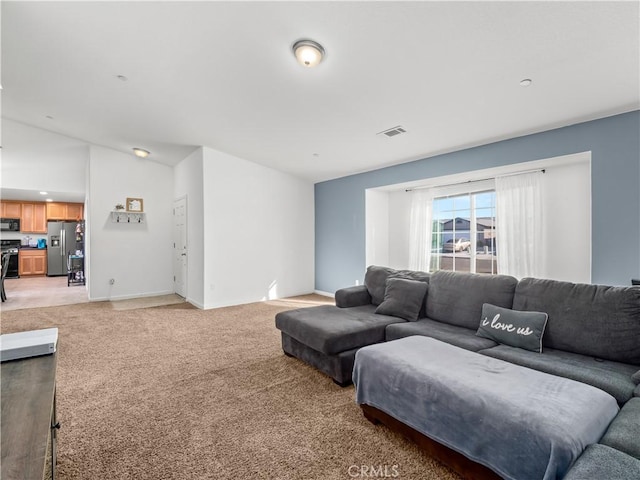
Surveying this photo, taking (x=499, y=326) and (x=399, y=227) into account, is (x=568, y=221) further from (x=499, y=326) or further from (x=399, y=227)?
(x=399, y=227)

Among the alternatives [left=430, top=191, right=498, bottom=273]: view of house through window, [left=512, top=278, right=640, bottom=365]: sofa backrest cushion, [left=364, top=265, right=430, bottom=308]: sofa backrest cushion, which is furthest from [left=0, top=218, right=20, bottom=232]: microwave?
[left=512, top=278, right=640, bottom=365]: sofa backrest cushion

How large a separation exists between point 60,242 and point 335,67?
10.3 metres

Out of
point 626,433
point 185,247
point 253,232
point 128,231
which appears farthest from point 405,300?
point 128,231

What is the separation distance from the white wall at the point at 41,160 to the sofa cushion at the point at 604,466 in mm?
7856

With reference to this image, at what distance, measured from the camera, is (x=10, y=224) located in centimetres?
921

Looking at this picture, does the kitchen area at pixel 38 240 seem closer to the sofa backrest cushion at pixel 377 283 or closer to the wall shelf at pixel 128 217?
the wall shelf at pixel 128 217

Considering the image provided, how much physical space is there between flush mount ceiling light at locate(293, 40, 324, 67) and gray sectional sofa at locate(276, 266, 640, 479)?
228cm

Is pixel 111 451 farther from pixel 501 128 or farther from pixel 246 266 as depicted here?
pixel 501 128

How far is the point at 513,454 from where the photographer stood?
1.34 metres

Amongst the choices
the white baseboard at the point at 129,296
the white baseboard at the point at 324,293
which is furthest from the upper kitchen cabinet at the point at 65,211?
the white baseboard at the point at 324,293

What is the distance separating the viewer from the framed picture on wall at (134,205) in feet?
21.4

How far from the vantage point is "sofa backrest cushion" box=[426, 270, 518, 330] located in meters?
2.77

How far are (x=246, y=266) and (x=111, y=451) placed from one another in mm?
4130

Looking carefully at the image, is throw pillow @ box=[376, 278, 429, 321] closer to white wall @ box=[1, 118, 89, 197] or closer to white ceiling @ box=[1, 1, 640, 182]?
white ceiling @ box=[1, 1, 640, 182]
